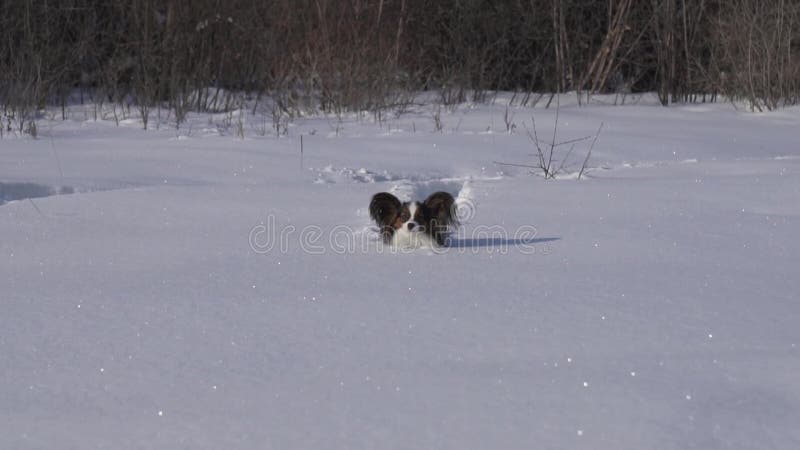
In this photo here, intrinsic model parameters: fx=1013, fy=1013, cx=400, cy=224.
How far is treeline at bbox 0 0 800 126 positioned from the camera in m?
12.6

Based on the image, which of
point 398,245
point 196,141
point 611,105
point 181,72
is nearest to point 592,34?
point 611,105

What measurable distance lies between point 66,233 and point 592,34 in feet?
41.3

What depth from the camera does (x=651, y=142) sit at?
974 centimetres

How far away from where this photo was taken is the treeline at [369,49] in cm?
1262

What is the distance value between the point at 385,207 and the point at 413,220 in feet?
0.63

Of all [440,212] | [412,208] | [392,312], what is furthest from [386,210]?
[392,312]

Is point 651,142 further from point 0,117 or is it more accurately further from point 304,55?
point 0,117

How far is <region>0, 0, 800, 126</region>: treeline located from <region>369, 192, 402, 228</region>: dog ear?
21.5ft

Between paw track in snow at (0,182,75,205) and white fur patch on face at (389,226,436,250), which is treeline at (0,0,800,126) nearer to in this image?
paw track in snow at (0,182,75,205)

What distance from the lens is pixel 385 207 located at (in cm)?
519

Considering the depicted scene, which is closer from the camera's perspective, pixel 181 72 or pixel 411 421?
pixel 411 421

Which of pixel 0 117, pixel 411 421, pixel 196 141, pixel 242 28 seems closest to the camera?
pixel 411 421

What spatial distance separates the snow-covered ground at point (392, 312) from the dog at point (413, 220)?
129 millimetres

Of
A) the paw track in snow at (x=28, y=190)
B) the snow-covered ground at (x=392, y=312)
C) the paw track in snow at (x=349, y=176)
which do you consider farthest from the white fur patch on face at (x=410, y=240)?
the paw track in snow at (x=28, y=190)
